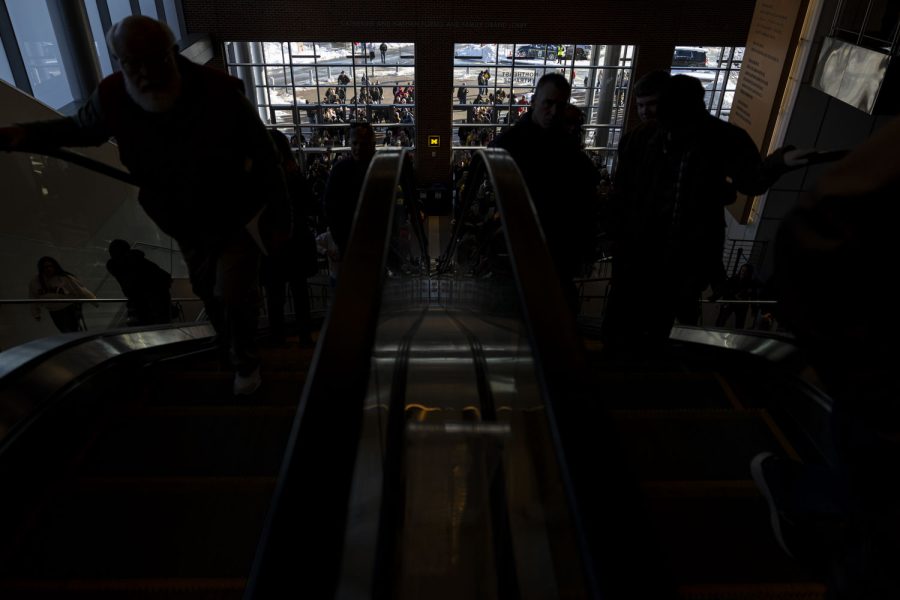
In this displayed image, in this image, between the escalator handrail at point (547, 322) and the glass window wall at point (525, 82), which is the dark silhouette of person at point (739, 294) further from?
the glass window wall at point (525, 82)

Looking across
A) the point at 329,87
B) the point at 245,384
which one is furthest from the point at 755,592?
the point at 329,87

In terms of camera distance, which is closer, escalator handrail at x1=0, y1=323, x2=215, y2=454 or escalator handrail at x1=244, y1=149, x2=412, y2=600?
escalator handrail at x1=244, y1=149, x2=412, y2=600

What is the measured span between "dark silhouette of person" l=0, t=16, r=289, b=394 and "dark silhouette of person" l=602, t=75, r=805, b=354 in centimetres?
177

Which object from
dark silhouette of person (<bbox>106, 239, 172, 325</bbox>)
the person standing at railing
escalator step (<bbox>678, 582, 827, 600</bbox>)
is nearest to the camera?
escalator step (<bbox>678, 582, 827, 600</bbox>)

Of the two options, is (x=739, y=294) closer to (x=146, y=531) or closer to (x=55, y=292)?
(x=146, y=531)

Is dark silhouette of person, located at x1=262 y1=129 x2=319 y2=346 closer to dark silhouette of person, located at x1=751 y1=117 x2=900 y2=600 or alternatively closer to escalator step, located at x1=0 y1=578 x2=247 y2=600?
escalator step, located at x1=0 y1=578 x2=247 y2=600

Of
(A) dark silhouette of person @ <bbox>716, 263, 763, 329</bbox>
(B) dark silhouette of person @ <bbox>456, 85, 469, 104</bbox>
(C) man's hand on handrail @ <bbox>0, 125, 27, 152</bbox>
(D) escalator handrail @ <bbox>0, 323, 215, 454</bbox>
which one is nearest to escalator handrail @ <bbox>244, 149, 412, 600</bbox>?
(D) escalator handrail @ <bbox>0, 323, 215, 454</bbox>

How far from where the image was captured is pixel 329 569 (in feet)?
2.59

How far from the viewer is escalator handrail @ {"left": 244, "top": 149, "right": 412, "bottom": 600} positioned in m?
0.78

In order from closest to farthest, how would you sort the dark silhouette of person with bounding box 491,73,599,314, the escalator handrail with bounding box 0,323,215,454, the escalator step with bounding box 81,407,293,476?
the escalator handrail with bounding box 0,323,215,454 → the escalator step with bounding box 81,407,293,476 → the dark silhouette of person with bounding box 491,73,599,314

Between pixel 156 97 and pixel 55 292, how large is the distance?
10.8ft

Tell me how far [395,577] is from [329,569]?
0.99 meters

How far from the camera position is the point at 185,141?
2.20m

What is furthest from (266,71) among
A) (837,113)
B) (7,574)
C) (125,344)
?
(7,574)
